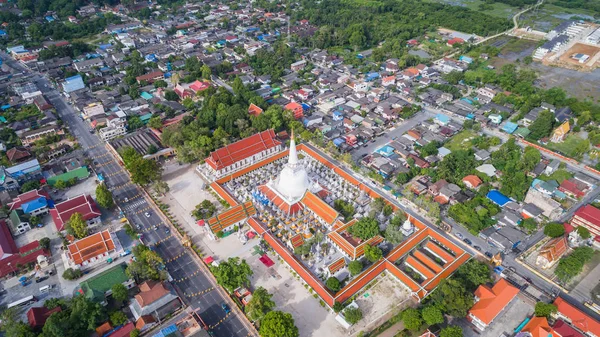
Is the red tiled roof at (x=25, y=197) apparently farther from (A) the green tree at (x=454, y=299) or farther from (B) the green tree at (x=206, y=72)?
(A) the green tree at (x=454, y=299)

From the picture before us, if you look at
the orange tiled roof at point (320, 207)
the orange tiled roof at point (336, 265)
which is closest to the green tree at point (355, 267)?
the orange tiled roof at point (336, 265)

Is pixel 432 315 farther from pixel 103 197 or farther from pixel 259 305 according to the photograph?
pixel 103 197

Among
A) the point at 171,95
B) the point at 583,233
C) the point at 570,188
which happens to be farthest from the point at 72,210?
the point at 570,188

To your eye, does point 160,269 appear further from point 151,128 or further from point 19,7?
point 19,7

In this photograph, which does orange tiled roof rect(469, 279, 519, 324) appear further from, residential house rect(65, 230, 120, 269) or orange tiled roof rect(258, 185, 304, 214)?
residential house rect(65, 230, 120, 269)

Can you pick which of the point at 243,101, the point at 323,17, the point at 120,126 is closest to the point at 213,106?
the point at 243,101

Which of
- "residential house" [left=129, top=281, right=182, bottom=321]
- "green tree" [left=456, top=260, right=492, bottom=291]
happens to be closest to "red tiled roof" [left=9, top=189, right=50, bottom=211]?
"residential house" [left=129, top=281, right=182, bottom=321]
